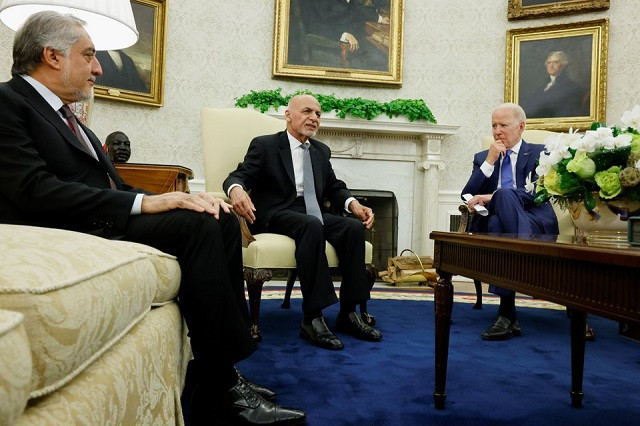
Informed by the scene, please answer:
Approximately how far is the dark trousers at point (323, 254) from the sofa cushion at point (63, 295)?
1.57m

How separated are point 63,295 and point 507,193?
270 cm

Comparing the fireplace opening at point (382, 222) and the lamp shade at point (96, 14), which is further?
the fireplace opening at point (382, 222)

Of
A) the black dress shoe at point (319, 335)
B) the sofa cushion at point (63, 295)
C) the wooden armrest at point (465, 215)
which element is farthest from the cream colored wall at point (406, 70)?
the sofa cushion at point (63, 295)

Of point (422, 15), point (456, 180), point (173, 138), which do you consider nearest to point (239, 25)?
point (173, 138)

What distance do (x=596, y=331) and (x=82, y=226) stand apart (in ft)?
9.72

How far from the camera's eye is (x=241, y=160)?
328 cm

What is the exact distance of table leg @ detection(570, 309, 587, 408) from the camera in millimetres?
1752

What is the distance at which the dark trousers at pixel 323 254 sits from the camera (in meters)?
2.56

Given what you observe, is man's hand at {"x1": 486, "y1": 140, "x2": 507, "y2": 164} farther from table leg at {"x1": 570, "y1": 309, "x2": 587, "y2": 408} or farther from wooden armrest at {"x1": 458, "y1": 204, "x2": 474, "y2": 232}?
table leg at {"x1": 570, "y1": 309, "x2": 587, "y2": 408}

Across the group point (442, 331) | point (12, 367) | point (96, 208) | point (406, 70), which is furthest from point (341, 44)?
point (12, 367)

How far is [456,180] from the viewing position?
19.0ft

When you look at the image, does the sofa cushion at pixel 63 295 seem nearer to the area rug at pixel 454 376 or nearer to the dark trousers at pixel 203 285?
the dark trousers at pixel 203 285

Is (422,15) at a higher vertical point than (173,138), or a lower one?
higher

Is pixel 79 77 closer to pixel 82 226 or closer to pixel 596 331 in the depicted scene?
pixel 82 226
